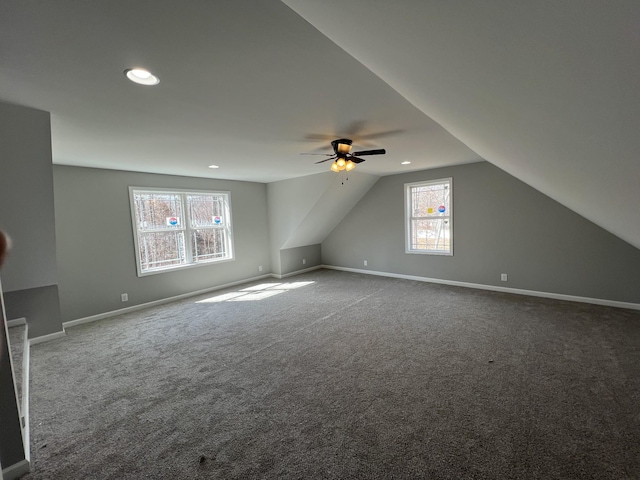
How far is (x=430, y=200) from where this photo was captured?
18.2 ft

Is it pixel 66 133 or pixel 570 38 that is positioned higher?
pixel 66 133

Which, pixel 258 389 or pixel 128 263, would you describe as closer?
pixel 258 389

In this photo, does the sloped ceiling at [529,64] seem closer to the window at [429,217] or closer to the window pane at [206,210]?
the window at [429,217]

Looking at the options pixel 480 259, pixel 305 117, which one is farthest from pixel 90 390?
pixel 480 259

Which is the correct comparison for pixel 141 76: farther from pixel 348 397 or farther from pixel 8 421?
pixel 348 397

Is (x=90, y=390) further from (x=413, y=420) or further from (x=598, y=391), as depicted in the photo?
(x=598, y=391)

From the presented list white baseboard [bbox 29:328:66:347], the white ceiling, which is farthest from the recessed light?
white baseboard [bbox 29:328:66:347]

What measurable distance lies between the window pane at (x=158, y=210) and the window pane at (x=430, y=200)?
15.2 feet

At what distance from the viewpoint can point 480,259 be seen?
16.3ft

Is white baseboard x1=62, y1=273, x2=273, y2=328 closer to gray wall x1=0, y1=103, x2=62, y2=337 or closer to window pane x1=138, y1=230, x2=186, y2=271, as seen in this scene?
window pane x1=138, y1=230, x2=186, y2=271

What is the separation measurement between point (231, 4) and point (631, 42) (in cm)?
132

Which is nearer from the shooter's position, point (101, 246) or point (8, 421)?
point (8, 421)

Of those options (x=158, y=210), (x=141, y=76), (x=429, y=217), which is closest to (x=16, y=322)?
(x=158, y=210)

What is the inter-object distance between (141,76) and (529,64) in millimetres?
1992
